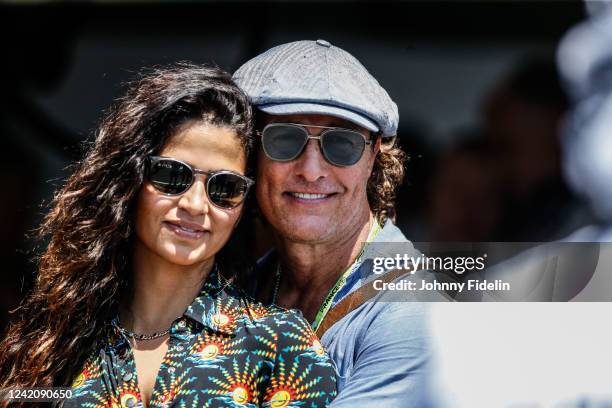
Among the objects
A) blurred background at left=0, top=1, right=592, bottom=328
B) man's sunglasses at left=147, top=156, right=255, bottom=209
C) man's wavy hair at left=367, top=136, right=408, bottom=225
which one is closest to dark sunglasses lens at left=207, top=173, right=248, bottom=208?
man's sunglasses at left=147, top=156, right=255, bottom=209

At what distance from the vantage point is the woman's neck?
1.88 meters

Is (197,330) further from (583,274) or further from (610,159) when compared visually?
(610,159)

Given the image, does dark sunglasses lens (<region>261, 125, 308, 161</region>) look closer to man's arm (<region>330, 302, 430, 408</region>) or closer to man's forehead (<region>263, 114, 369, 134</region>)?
man's forehead (<region>263, 114, 369, 134</region>)

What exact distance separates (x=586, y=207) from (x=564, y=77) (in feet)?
1.19

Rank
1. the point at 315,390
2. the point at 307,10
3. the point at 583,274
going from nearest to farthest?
the point at 315,390 < the point at 583,274 < the point at 307,10

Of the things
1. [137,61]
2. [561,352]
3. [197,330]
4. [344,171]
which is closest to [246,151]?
[344,171]

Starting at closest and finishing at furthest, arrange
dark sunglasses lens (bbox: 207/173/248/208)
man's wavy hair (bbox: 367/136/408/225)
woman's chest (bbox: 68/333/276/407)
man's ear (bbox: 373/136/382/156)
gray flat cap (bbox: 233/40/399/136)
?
1. woman's chest (bbox: 68/333/276/407)
2. dark sunglasses lens (bbox: 207/173/248/208)
3. gray flat cap (bbox: 233/40/399/136)
4. man's ear (bbox: 373/136/382/156)
5. man's wavy hair (bbox: 367/136/408/225)

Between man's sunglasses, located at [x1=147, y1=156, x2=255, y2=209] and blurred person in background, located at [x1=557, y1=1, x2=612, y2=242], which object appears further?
blurred person in background, located at [x1=557, y1=1, x2=612, y2=242]

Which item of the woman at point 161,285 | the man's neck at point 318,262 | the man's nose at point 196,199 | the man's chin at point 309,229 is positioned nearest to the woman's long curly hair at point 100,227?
the woman at point 161,285

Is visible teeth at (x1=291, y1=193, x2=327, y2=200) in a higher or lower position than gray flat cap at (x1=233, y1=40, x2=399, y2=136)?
lower

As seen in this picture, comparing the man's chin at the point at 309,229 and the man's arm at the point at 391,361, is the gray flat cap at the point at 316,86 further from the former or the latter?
the man's arm at the point at 391,361

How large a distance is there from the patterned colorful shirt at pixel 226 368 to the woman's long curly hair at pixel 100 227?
76mm

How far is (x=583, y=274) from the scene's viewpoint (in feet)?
7.29

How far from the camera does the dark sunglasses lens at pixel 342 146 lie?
198 cm
